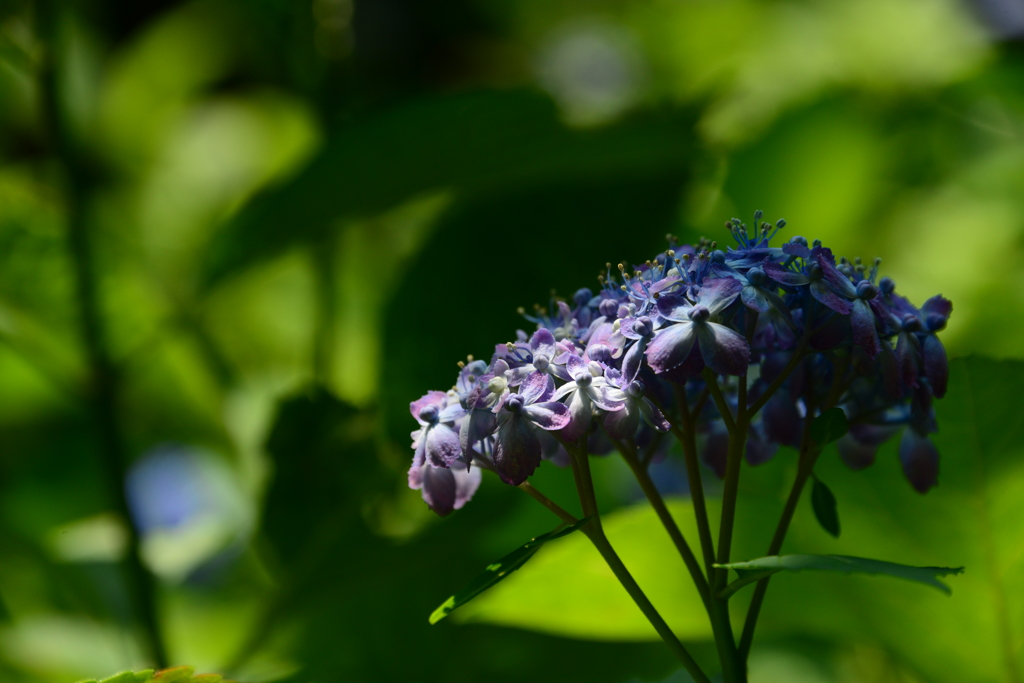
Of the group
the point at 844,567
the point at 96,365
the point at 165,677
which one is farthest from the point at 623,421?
the point at 96,365

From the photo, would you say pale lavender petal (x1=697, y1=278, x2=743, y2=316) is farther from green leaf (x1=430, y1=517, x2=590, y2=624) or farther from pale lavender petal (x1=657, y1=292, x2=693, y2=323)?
green leaf (x1=430, y1=517, x2=590, y2=624)

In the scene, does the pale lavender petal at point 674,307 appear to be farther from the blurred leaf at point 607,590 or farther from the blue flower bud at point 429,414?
the blurred leaf at point 607,590

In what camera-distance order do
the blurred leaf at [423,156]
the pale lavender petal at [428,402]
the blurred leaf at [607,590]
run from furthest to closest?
the blurred leaf at [423,156], the blurred leaf at [607,590], the pale lavender petal at [428,402]

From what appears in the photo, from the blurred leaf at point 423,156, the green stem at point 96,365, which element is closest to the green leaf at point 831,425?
the blurred leaf at point 423,156

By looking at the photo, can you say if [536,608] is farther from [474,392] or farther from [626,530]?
[474,392]

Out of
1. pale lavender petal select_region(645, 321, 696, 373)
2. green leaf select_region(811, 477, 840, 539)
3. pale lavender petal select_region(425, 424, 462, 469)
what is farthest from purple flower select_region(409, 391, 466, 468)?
green leaf select_region(811, 477, 840, 539)

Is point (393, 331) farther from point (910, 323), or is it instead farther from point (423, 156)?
point (910, 323)

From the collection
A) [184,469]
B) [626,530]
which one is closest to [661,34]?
[184,469]
